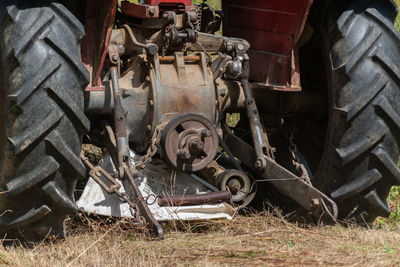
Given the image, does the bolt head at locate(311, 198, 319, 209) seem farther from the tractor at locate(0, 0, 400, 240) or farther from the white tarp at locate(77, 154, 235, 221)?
the white tarp at locate(77, 154, 235, 221)

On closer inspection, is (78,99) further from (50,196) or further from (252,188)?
(252,188)

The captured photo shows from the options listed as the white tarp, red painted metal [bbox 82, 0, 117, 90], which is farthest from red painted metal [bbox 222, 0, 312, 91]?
red painted metal [bbox 82, 0, 117, 90]

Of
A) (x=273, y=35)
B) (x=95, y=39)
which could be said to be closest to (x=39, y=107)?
(x=95, y=39)

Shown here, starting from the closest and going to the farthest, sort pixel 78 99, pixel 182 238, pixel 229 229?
pixel 78 99
pixel 182 238
pixel 229 229

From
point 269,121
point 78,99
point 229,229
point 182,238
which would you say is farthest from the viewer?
point 269,121

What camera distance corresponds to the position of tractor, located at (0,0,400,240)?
174 inches

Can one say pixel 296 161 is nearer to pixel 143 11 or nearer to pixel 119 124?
pixel 119 124

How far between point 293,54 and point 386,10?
1.98 feet

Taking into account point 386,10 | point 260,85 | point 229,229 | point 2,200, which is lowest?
point 229,229

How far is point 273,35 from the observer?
5289mm

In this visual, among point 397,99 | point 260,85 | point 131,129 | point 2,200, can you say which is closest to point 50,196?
point 2,200

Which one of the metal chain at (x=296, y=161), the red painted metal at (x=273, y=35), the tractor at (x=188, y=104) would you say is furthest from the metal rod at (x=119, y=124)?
the metal chain at (x=296, y=161)

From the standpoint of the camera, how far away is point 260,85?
17.4 feet

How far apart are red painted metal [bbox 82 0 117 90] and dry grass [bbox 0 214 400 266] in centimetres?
87
